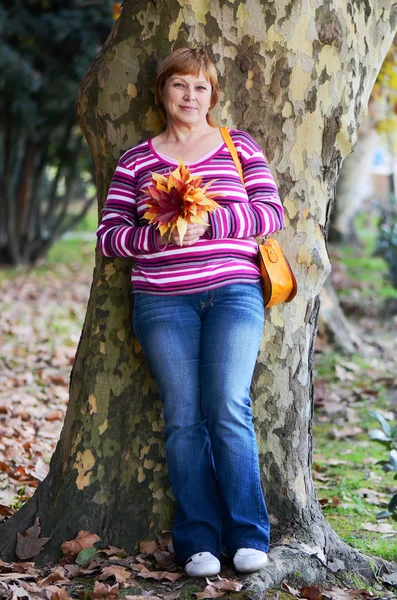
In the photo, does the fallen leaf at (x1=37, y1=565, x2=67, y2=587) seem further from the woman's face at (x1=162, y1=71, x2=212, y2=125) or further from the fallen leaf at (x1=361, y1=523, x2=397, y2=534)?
the woman's face at (x1=162, y1=71, x2=212, y2=125)

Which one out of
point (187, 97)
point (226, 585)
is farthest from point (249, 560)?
point (187, 97)

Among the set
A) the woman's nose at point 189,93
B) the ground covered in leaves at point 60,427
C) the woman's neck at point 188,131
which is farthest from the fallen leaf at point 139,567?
the woman's nose at point 189,93

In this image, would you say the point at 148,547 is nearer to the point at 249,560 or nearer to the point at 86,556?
the point at 86,556

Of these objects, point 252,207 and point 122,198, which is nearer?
point 252,207

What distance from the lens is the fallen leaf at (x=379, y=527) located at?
4277 mm

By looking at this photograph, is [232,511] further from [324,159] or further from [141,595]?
[324,159]

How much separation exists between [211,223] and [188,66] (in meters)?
0.67

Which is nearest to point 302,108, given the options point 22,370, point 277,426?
point 277,426

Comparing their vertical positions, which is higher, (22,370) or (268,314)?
(268,314)

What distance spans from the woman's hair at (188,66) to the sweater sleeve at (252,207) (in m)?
0.28

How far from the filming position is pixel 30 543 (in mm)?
3484

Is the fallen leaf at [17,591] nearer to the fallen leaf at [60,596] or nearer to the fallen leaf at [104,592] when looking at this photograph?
the fallen leaf at [60,596]

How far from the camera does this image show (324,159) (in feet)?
11.8

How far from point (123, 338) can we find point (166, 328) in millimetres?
370
